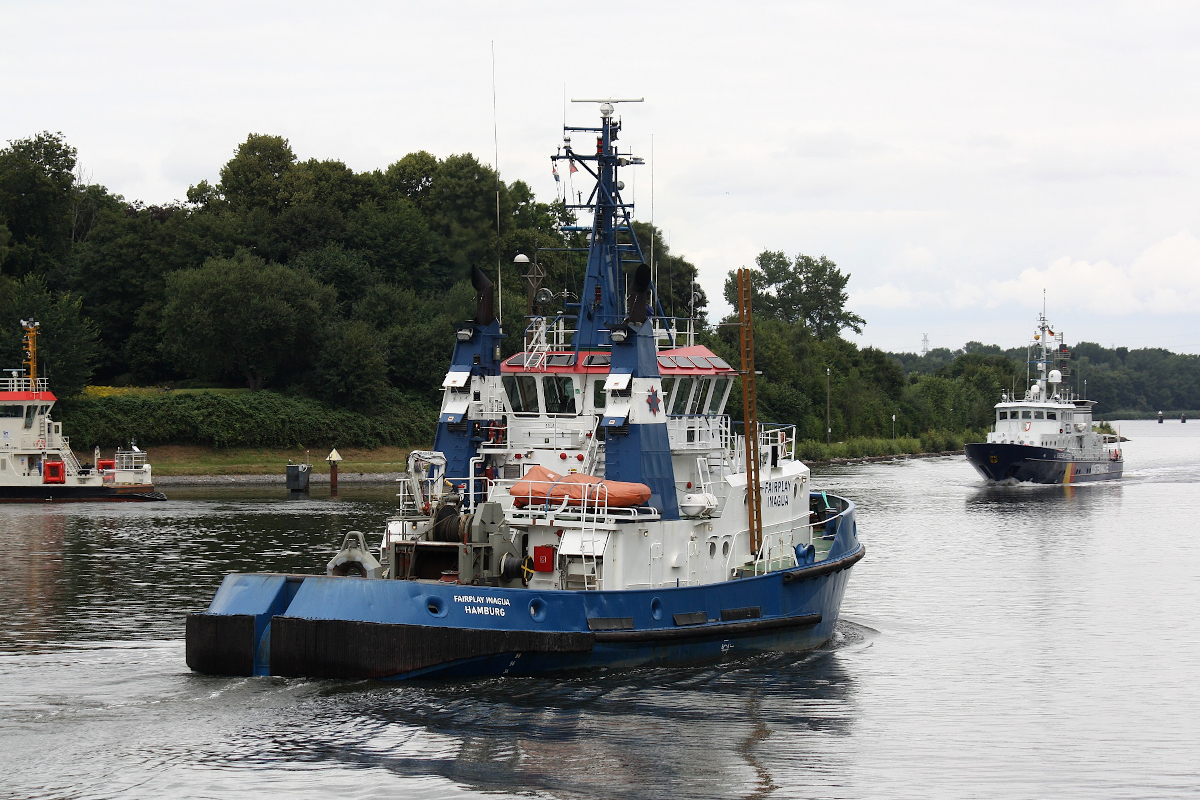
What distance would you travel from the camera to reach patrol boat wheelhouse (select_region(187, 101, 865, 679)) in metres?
17.2

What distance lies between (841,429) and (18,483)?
66600 millimetres

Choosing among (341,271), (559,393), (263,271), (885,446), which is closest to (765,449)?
(559,393)

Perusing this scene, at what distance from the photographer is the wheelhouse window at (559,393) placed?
69.0 ft

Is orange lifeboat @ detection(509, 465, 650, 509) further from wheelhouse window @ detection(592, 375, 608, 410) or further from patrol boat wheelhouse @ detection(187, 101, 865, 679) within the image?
wheelhouse window @ detection(592, 375, 608, 410)

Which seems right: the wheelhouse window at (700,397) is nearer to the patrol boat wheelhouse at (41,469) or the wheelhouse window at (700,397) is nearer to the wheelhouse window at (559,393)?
the wheelhouse window at (559,393)

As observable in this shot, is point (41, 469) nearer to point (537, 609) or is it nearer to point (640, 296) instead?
point (640, 296)

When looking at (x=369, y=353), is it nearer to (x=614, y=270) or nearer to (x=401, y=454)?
(x=401, y=454)

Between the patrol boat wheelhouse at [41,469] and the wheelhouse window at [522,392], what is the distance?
3367cm

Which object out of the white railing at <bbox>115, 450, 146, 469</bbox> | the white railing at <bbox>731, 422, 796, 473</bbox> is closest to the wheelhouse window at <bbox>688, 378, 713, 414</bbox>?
the white railing at <bbox>731, 422, 796, 473</bbox>

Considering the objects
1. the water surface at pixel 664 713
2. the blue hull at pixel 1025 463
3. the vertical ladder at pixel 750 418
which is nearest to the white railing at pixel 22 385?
the water surface at pixel 664 713

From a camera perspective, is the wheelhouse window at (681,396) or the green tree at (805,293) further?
the green tree at (805,293)

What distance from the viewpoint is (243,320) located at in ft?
227

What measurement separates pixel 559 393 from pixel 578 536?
3739 mm

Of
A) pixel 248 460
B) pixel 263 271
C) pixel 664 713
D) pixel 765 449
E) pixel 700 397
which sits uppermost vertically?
pixel 263 271
